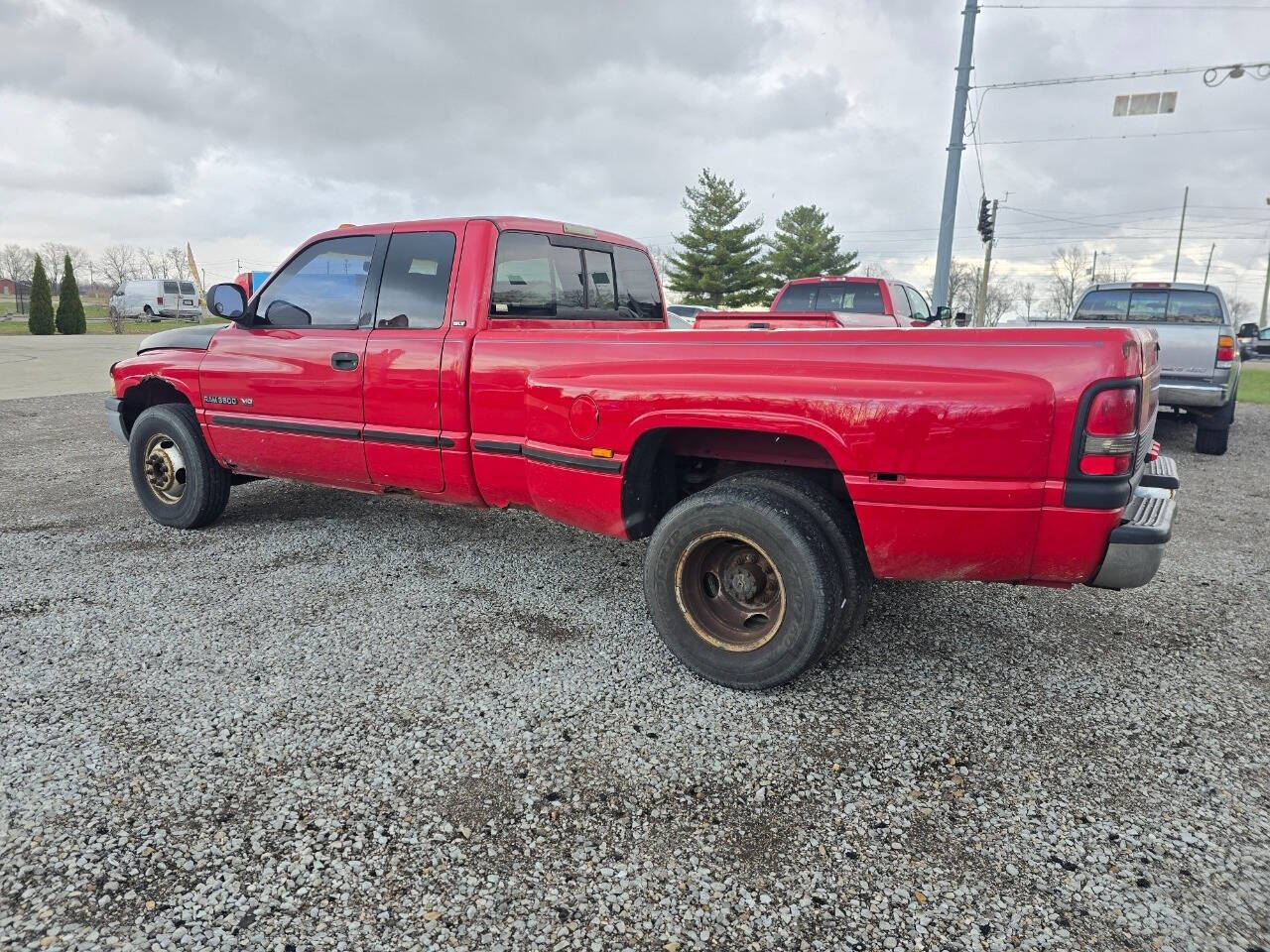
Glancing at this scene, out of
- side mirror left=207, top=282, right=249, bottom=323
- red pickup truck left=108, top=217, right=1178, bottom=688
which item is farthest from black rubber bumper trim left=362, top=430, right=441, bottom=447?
side mirror left=207, top=282, right=249, bottom=323

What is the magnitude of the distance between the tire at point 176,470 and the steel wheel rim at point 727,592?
135 inches

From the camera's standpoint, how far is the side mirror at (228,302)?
4.55 m

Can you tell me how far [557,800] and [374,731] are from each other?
773 mm

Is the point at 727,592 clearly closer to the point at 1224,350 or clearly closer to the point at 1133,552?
the point at 1133,552

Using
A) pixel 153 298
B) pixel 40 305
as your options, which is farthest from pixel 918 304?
pixel 153 298

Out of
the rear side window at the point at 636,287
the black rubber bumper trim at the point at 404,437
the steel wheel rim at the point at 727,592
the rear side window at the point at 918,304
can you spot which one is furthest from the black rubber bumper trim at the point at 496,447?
the rear side window at the point at 918,304

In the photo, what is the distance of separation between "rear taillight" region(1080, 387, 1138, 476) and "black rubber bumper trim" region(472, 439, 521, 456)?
2.26 metres

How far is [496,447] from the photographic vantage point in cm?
362

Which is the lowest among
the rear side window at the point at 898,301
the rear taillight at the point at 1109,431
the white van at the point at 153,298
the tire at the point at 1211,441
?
the tire at the point at 1211,441

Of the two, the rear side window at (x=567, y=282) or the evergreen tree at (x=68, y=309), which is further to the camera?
the evergreen tree at (x=68, y=309)

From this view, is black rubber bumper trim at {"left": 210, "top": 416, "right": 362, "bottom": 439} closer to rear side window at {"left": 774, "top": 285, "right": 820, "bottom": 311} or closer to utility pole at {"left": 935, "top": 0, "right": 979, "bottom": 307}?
rear side window at {"left": 774, "top": 285, "right": 820, "bottom": 311}

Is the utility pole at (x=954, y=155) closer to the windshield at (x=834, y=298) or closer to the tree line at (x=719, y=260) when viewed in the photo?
the windshield at (x=834, y=298)

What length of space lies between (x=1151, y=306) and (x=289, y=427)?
9.47 metres

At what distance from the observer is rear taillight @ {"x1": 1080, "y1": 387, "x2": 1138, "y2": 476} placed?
2.36 meters
